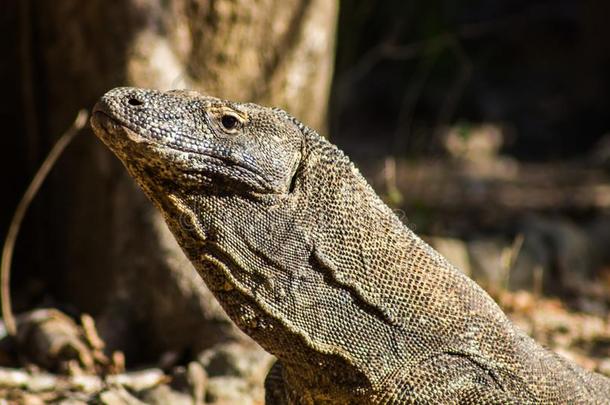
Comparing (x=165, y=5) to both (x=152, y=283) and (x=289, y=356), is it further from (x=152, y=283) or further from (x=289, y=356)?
(x=289, y=356)

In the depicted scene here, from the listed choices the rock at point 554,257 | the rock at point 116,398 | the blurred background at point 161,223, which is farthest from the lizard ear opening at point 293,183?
the rock at point 554,257

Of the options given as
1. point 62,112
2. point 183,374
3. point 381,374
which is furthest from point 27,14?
point 381,374

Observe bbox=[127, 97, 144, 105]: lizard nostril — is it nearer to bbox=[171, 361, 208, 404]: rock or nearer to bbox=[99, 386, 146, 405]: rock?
bbox=[99, 386, 146, 405]: rock

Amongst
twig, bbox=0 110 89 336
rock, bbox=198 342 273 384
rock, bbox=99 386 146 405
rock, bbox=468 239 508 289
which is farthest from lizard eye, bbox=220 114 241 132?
rock, bbox=468 239 508 289

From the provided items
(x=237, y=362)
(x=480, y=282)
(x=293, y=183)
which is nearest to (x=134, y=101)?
(x=293, y=183)

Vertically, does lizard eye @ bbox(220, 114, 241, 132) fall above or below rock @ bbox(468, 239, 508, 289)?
below

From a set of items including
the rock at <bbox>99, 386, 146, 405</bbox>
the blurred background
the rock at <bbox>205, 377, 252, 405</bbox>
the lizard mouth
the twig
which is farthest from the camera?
the blurred background
